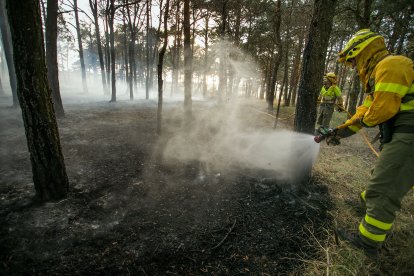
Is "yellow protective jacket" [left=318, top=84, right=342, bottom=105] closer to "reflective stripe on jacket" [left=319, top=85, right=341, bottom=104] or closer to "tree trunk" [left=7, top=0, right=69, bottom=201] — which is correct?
"reflective stripe on jacket" [left=319, top=85, right=341, bottom=104]

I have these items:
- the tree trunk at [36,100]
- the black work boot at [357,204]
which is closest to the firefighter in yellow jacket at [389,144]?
the black work boot at [357,204]

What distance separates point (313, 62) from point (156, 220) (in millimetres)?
4079

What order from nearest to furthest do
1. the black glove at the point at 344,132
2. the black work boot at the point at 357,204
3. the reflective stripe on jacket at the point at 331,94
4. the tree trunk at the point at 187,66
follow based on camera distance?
the black glove at the point at 344,132, the black work boot at the point at 357,204, the reflective stripe on jacket at the point at 331,94, the tree trunk at the point at 187,66

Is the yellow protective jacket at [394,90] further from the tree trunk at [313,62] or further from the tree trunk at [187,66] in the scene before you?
the tree trunk at [187,66]

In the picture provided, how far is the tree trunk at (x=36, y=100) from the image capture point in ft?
9.77

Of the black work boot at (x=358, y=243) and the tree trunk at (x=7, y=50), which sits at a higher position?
the tree trunk at (x=7, y=50)

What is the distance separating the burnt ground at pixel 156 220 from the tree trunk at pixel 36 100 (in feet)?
1.29

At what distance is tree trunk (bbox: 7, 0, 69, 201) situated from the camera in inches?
117

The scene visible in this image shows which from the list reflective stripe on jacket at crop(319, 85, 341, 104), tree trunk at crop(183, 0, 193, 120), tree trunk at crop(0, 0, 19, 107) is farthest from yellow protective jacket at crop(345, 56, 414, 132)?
tree trunk at crop(0, 0, 19, 107)

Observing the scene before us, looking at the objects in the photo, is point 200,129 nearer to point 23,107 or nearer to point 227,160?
point 227,160

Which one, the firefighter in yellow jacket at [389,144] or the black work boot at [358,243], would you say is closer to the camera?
the firefighter in yellow jacket at [389,144]

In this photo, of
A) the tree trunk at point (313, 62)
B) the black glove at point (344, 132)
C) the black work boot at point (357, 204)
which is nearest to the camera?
the black glove at point (344, 132)

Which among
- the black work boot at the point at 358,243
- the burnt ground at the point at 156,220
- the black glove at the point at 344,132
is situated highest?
the black glove at the point at 344,132

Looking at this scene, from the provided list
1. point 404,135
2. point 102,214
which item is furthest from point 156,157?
point 404,135
